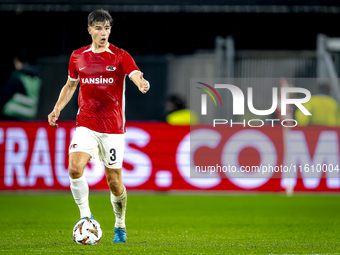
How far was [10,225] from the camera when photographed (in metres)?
7.62

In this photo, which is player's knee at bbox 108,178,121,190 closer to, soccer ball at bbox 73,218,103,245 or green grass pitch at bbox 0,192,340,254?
soccer ball at bbox 73,218,103,245

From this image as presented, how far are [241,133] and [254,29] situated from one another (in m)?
4.60

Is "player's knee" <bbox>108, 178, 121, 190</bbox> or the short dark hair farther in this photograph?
"player's knee" <bbox>108, 178, 121, 190</bbox>

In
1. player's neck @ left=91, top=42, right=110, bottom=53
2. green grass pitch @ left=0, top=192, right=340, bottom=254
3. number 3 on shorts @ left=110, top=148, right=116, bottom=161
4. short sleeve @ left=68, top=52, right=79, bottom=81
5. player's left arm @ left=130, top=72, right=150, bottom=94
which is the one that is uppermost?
player's neck @ left=91, top=42, right=110, bottom=53

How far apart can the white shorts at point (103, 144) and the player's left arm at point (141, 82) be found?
624mm

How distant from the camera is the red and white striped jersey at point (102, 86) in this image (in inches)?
235

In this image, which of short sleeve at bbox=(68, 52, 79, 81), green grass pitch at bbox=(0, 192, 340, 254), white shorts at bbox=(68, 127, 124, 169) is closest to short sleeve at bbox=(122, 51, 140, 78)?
short sleeve at bbox=(68, 52, 79, 81)

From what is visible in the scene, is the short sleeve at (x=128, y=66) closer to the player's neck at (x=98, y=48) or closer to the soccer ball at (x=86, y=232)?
the player's neck at (x=98, y=48)

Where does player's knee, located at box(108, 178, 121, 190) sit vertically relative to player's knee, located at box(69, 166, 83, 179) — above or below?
below

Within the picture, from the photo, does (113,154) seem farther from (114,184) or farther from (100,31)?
(100,31)

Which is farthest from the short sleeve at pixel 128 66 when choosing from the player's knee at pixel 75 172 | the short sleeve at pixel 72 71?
the player's knee at pixel 75 172

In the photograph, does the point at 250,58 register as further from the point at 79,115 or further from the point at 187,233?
the point at 79,115

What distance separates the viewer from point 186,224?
7.87 meters

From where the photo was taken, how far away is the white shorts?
19.6 ft
